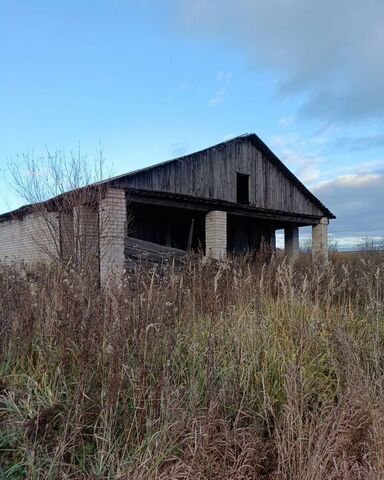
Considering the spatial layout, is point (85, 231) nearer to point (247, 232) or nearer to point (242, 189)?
point (242, 189)

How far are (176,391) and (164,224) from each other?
48.9ft

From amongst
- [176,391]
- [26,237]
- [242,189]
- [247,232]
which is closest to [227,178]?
[242,189]

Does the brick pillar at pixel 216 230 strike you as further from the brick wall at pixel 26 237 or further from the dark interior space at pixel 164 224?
the brick wall at pixel 26 237

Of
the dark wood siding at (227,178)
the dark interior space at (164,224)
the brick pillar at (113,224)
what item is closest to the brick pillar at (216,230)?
the dark wood siding at (227,178)

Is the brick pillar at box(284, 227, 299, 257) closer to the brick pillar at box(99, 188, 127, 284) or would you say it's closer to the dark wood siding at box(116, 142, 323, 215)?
the dark wood siding at box(116, 142, 323, 215)

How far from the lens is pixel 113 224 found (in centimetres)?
1127

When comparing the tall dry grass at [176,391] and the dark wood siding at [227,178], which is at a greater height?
the dark wood siding at [227,178]

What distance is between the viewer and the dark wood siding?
43.5ft

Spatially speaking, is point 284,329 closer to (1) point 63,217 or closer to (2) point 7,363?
(2) point 7,363

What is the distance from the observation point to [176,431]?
2348mm

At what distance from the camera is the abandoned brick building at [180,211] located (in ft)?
34.3

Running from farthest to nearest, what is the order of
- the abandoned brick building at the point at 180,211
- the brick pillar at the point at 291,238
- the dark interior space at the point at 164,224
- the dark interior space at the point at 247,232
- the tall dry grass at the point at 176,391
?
the brick pillar at the point at 291,238 < the dark interior space at the point at 247,232 < the dark interior space at the point at 164,224 < the abandoned brick building at the point at 180,211 < the tall dry grass at the point at 176,391

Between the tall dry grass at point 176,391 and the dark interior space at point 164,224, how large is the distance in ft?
40.9

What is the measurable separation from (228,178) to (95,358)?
13555mm
